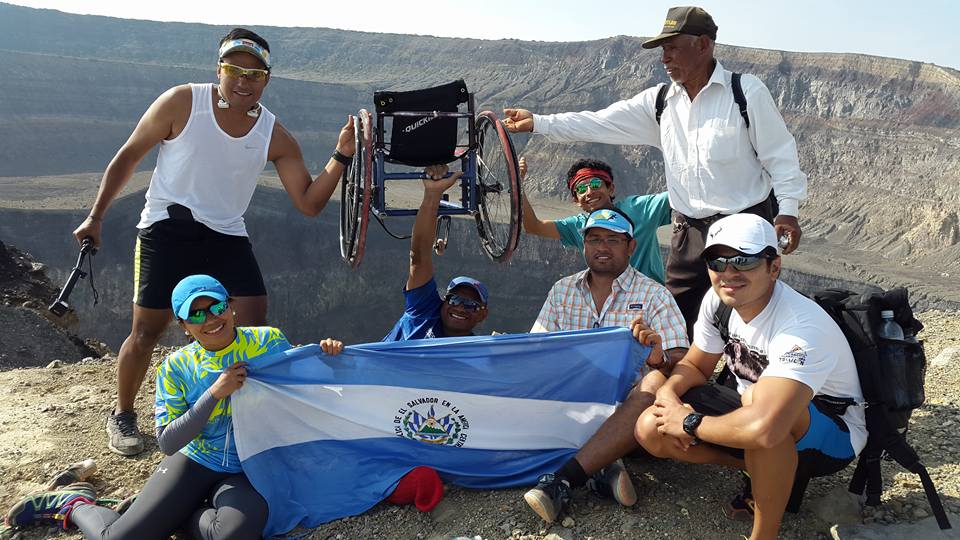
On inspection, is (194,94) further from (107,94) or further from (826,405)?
(107,94)

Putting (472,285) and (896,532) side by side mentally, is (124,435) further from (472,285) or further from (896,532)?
(896,532)

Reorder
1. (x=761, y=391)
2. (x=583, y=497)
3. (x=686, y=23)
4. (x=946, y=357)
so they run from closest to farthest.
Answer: (x=761, y=391) < (x=583, y=497) < (x=686, y=23) < (x=946, y=357)

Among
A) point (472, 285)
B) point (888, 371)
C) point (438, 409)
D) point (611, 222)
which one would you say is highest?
point (611, 222)

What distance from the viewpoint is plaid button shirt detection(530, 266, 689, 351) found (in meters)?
4.11

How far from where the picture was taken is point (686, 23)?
4.36 metres

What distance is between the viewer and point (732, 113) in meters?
4.41

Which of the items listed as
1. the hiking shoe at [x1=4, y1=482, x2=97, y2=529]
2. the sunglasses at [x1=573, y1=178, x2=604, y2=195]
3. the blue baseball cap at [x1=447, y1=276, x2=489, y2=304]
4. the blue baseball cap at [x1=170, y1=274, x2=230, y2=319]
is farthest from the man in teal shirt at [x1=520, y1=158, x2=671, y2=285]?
the hiking shoe at [x1=4, y1=482, x2=97, y2=529]

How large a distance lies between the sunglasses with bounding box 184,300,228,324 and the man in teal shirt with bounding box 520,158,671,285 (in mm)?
2132

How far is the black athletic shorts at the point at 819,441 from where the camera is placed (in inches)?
130

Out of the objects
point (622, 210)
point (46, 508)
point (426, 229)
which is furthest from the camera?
point (622, 210)

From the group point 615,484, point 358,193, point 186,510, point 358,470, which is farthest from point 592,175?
point 186,510

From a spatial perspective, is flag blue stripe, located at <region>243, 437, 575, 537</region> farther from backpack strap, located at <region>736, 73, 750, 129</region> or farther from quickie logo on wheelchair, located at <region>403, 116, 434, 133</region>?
backpack strap, located at <region>736, 73, 750, 129</region>

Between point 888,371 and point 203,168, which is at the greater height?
point 203,168

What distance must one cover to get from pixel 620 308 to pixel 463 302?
1001 mm
